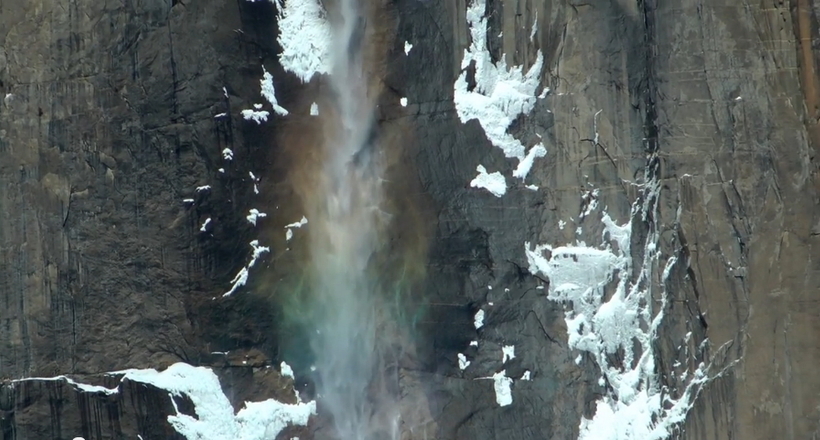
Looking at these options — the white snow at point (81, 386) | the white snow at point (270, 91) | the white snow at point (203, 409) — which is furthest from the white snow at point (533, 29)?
the white snow at point (81, 386)

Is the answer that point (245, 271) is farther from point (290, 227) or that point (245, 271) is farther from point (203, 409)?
point (203, 409)

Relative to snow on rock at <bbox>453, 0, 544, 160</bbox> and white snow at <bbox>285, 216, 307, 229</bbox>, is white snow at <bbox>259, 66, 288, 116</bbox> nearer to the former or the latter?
white snow at <bbox>285, 216, 307, 229</bbox>

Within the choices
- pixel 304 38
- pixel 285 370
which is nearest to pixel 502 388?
pixel 285 370

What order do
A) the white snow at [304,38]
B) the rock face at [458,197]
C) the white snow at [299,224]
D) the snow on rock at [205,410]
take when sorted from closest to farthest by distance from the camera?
1. the rock face at [458,197]
2. the snow on rock at [205,410]
3. the white snow at [299,224]
4. the white snow at [304,38]

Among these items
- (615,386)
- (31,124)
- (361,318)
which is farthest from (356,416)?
(31,124)

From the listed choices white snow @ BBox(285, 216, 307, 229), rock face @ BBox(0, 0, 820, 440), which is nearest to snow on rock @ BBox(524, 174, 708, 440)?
rock face @ BBox(0, 0, 820, 440)

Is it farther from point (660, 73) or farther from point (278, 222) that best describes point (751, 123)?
point (278, 222)

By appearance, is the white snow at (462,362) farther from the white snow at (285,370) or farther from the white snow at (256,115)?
the white snow at (256,115)

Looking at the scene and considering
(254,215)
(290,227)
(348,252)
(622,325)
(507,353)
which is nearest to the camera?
(622,325)
